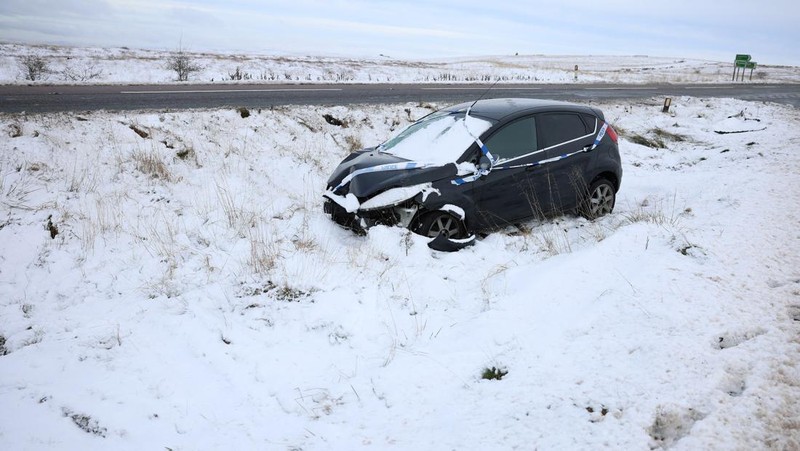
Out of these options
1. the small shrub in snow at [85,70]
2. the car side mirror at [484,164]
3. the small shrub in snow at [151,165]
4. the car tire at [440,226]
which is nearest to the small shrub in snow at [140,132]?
the small shrub in snow at [151,165]

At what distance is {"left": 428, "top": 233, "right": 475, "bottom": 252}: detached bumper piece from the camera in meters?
5.59

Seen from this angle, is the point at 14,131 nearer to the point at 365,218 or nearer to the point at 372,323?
the point at 365,218

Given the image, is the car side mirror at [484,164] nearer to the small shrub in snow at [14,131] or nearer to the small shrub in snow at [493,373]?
the small shrub in snow at [493,373]

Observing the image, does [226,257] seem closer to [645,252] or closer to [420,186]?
[420,186]

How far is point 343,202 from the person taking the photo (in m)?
5.88

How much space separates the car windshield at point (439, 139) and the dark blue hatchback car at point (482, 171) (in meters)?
0.01

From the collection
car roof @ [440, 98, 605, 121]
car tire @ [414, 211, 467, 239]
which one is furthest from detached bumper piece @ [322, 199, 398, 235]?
car roof @ [440, 98, 605, 121]

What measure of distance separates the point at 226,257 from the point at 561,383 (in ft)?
13.3

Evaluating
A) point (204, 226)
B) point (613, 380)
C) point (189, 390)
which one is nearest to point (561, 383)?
point (613, 380)

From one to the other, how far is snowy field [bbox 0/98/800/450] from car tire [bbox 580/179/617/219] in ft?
0.64

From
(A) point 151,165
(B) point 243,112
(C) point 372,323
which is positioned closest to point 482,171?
(C) point 372,323

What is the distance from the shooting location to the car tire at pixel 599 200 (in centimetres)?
698

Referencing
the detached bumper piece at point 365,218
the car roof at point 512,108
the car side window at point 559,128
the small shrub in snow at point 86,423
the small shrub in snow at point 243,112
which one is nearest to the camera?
the small shrub in snow at point 86,423

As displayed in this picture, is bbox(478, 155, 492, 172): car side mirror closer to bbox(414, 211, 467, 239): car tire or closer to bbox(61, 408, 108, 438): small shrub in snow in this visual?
bbox(414, 211, 467, 239): car tire
